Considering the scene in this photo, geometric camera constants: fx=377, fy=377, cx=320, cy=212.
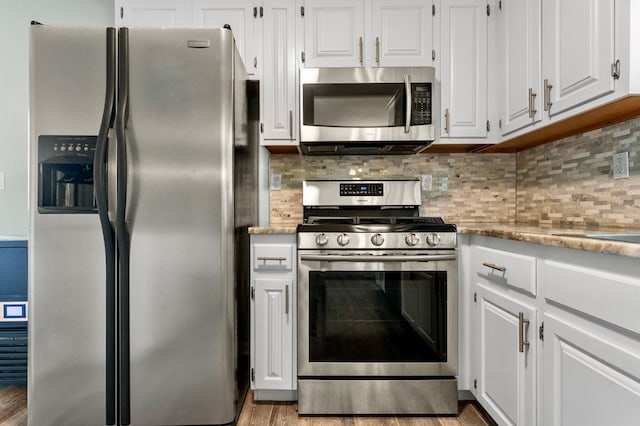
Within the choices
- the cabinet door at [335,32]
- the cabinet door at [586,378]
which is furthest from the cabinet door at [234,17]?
the cabinet door at [586,378]

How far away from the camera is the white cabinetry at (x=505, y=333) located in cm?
135

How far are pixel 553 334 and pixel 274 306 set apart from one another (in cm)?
118

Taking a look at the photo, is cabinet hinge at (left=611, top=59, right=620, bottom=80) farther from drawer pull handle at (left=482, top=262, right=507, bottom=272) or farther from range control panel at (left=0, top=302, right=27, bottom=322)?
range control panel at (left=0, top=302, right=27, bottom=322)

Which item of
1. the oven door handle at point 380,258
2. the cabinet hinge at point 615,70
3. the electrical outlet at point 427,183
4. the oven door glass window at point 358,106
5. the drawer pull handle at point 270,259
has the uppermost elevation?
the oven door glass window at point 358,106

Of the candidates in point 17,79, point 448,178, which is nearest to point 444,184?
point 448,178

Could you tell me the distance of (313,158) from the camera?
2.46 m

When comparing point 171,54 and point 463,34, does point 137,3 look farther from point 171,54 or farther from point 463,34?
point 463,34

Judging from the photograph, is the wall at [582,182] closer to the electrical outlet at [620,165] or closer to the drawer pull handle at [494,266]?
the electrical outlet at [620,165]

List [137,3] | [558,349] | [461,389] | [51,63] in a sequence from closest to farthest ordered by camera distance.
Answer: [558,349] < [51,63] < [461,389] < [137,3]

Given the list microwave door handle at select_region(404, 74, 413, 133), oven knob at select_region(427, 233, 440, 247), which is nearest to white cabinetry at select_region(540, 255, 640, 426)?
oven knob at select_region(427, 233, 440, 247)

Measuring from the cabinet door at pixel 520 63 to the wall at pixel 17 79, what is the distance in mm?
2470

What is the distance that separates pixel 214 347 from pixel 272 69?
1523mm

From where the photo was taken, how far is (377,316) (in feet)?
6.00

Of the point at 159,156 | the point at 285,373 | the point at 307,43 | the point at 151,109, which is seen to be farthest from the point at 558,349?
the point at 307,43
